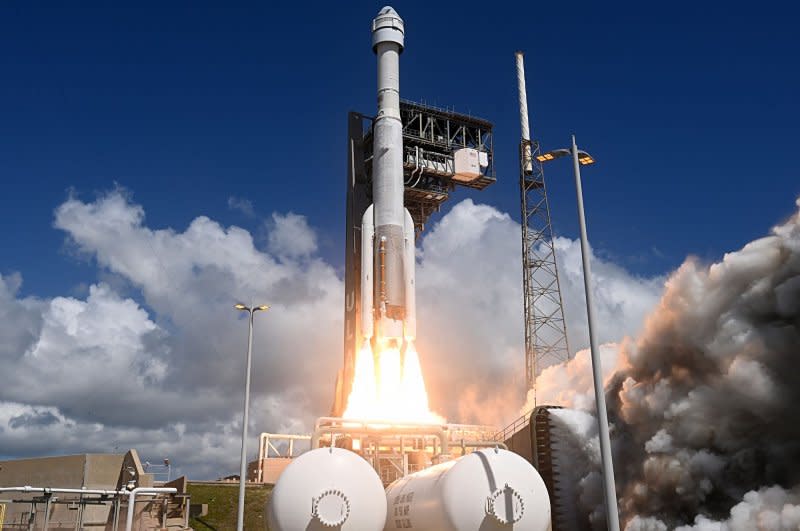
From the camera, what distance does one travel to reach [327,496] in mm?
21906

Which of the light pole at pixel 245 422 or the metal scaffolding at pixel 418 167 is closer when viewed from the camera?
the light pole at pixel 245 422

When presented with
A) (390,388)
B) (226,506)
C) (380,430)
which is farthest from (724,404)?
(226,506)

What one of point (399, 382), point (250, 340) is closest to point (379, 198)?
point (399, 382)

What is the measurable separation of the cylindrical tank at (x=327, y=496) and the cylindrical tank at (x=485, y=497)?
148 cm

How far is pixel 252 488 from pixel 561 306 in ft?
80.3

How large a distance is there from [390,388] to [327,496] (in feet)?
63.3

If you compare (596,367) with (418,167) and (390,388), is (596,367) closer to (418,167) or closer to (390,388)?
(390,388)

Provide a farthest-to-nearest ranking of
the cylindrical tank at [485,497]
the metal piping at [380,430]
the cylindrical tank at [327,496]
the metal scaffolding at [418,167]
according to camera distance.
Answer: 1. the metal scaffolding at [418,167]
2. the metal piping at [380,430]
3. the cylindrical tank at [327,496]
4. the cylindrical tank at [485,497]

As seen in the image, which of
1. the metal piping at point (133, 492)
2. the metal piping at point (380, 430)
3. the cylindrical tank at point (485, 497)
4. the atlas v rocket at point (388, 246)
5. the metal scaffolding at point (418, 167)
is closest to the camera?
Answer: the cylindrical tank at point (485, 497)

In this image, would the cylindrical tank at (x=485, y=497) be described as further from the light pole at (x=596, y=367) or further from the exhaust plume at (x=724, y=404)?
the exhaust plume at (x=724, y=404)

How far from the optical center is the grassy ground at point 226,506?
141ft

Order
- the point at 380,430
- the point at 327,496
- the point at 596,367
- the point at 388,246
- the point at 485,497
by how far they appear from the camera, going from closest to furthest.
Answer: the point at 596,367 < the point at 485,497 < the point at 327,496 < the point at 380,430 < the point at 388,246

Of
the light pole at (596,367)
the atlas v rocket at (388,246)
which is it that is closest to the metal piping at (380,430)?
the atlas v rocket at (388,246)

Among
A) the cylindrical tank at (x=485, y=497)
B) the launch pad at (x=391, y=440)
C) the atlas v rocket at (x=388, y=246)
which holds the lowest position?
the cylindrical tank at (x=485, y=497)
